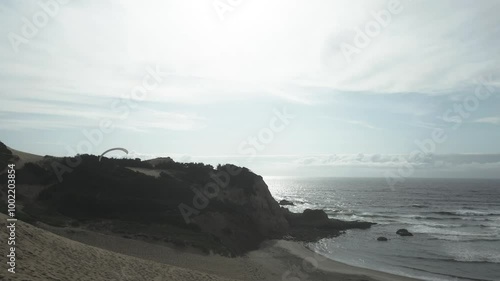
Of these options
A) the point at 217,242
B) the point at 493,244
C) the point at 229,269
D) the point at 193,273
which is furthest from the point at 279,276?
the point at 493,244

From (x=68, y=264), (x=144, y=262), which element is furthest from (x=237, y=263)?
(x=68, y=264)

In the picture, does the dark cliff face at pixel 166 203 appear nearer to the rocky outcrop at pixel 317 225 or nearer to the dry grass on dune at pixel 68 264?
the rocky outcrop at pixel 317 225

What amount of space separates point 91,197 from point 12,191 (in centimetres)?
647

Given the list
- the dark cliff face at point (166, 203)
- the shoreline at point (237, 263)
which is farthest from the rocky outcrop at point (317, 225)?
the shoreline at point (237, 263)

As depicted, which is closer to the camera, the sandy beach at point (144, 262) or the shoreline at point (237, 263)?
the sandy beach at point (144, 262)

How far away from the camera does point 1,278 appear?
960 cm

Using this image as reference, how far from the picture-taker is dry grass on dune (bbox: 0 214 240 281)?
39.1ft

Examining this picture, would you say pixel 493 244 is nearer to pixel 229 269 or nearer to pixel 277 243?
pixel 277 243

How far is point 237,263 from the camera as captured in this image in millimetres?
26656

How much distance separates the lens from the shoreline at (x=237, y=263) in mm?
23547

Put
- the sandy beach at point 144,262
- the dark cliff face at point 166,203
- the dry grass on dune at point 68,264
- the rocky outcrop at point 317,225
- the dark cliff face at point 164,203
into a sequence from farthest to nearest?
the rocky outcrop at point 317,225 < the dark cliff face at point 166,203 < the dark cliff face at point 164,203 < the sandy beach at point 144,262 < the dry grass on dune at point 68,264

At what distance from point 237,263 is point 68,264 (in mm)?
15025

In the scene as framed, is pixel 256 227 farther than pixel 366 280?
Yes

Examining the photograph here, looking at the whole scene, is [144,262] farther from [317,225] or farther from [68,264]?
[317,225]
